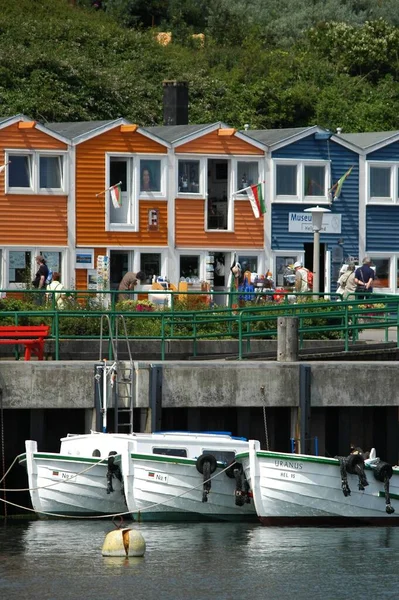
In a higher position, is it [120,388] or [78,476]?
[120,388]

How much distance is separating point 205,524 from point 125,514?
1444 mm

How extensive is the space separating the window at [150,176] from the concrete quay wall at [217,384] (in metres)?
21.4

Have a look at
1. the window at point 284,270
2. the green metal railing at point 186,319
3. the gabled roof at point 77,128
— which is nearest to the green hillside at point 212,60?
the gabled roof at point 77,128

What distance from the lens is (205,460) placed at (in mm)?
30109

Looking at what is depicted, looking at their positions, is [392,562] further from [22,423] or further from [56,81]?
[56,81]

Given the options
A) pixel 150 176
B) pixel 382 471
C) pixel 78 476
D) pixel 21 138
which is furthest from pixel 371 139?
pixel 78 476

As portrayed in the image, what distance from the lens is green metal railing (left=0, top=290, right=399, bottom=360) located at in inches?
1378

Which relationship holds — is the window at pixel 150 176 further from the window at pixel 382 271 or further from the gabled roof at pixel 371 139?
the window at pixel 382 271

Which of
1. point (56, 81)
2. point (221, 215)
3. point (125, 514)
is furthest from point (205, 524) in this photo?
point (56, 81)

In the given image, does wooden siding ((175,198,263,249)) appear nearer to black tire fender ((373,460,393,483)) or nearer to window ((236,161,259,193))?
window ((236,161,259,193))

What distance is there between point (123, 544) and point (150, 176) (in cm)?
2691

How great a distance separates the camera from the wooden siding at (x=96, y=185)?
2053 inches

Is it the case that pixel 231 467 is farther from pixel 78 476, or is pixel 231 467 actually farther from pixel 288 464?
pixel 78 476

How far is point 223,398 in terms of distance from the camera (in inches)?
1249
